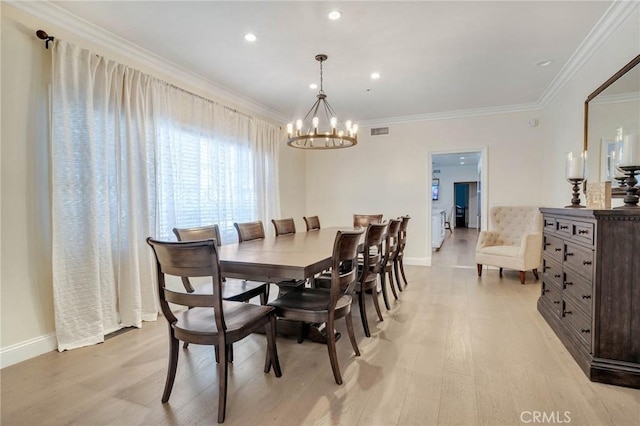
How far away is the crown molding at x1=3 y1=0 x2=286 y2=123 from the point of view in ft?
7.97

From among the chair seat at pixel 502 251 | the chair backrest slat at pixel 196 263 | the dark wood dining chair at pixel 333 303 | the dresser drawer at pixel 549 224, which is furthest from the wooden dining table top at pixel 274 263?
the chair seat at pixel 502 251

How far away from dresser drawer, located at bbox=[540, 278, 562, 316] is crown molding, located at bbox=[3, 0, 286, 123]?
4378 millimetres

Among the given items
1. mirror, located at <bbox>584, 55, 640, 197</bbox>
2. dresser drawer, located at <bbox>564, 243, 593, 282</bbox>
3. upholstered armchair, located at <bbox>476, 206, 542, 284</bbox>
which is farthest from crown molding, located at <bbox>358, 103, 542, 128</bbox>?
dresser drawer, located at <bbox>564, 243, 593, 282</bbox>

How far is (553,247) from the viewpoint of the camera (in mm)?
2928

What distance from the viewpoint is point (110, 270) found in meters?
2.79

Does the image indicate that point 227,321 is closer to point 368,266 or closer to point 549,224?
point 368,266

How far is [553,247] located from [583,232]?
79 cm

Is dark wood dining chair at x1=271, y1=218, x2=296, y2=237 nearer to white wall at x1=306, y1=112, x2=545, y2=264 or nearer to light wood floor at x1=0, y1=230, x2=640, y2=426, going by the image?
light wood floor at x1=0, y1=230, x2=640, y2=426

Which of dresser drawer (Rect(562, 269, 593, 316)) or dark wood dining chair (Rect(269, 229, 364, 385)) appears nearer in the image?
dark wood dining chair (Rect(269, 229, 364, 385))

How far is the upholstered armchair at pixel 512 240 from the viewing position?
169 inches

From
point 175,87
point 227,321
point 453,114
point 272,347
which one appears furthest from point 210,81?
point 453,114

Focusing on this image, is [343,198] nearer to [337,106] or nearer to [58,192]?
[337,106]

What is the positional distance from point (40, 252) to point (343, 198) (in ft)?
15.6

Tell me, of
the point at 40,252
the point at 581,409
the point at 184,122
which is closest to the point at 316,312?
the point at 581,409
